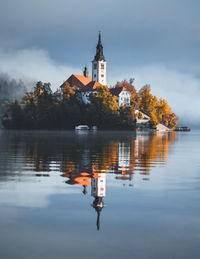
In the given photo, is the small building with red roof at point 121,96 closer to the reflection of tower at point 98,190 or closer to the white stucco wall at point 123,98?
the white stucco wall at point 123,98

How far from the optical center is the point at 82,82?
5935 inches

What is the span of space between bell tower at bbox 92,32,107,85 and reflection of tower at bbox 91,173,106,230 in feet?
462

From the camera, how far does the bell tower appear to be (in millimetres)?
150625

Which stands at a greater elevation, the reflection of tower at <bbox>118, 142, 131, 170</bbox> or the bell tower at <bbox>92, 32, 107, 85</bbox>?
the bell tower at <bbox>92, 32, 107, 85</bbox>

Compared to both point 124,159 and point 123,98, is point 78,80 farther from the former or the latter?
point 124,159

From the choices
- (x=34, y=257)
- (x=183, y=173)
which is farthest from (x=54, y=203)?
(x=183, y=173)

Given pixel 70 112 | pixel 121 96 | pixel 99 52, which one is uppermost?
pixel 99 52

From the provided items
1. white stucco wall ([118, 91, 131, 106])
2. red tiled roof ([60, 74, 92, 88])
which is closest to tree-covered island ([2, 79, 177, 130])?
white stucco wall ([118, 91, 131, 106])

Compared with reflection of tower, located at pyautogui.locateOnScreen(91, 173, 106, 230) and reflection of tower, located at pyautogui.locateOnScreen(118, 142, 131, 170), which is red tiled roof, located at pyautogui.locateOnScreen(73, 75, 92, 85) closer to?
reflection of tower, located at pyautogui.locateOnScreen(118, 142, 131, 170)

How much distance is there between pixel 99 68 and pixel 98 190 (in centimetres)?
14400

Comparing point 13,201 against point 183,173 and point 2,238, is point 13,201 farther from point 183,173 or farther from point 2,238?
point 183,173

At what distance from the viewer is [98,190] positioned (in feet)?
28.0

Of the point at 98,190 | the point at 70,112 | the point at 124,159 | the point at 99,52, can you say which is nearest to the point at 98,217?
the point at 98,190

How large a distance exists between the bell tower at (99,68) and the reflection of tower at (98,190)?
141 m
